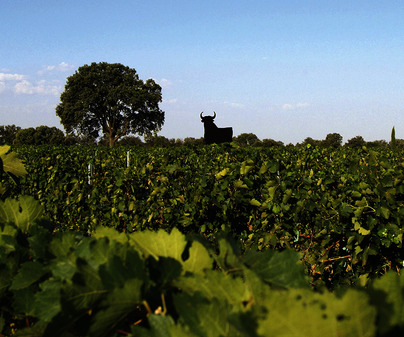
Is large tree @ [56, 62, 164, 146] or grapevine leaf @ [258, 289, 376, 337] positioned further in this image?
large tree @ [56, 62, 164, 146]

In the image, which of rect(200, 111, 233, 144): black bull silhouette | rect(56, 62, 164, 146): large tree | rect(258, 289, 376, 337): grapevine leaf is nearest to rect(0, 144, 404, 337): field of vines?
rect(258, 289, 376, 337): grapevine leaf

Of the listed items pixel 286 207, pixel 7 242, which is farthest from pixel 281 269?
pixel 286 207

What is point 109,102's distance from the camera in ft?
196

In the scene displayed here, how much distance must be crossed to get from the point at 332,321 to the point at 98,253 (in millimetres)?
494

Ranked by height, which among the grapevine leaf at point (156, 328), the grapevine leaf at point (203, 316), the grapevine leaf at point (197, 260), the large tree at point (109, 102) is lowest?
the grapevine leaf at point (156, 328)

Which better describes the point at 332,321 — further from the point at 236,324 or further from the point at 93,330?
the point at 93,330

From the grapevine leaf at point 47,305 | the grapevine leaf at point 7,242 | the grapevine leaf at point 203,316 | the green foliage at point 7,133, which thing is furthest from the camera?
the green foliage at point 7,133

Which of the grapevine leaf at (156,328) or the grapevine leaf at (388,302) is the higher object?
the grapevine leaf at (388,302)

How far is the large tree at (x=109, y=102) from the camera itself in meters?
58.2

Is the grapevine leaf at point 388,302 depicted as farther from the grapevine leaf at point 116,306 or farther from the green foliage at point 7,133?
the green foliage at point 7,133

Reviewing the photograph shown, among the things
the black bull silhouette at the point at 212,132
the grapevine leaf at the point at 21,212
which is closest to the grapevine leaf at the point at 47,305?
the grapevine leaf at the point at 21,212

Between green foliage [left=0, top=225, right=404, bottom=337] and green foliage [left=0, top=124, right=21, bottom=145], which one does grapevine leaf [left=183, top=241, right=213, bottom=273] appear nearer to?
green foliage [left=0, top=225, right=404, bottom=337]

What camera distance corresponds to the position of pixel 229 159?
795 cm

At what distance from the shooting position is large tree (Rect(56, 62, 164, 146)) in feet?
191
